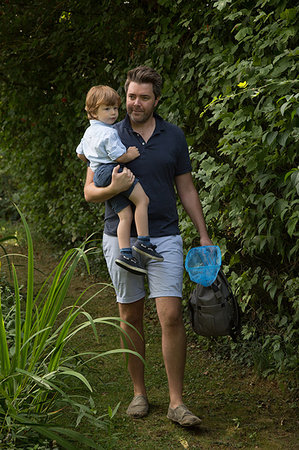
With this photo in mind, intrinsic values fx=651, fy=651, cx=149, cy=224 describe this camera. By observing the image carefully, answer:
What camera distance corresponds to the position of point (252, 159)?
3498 mm

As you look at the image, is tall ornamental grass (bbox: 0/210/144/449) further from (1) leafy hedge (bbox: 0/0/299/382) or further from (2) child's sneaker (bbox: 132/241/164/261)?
(1) leafy hedge (bbox: 0/0/299/382)

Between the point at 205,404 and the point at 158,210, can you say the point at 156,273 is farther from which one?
the point at 205,404

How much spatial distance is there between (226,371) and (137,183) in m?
1.67

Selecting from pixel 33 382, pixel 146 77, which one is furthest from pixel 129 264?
pixel 146 77

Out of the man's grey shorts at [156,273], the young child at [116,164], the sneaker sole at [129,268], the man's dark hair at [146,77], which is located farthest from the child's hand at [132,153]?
the sneaker sole at [129,268]

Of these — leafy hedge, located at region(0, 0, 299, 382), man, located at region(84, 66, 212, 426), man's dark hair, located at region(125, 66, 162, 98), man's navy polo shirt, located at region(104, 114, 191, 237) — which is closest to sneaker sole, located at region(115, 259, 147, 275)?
man, located at region(84, 66, 212, 426)

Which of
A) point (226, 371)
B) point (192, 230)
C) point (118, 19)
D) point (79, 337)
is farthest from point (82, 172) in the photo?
point (226, 371)

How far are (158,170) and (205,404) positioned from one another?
1.43m

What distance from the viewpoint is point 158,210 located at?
11.3ft

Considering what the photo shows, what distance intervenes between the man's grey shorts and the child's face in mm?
635

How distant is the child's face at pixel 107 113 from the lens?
3461 millimetres

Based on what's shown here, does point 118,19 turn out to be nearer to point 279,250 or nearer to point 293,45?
point 293,45

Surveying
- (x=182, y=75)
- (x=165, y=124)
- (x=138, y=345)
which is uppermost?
(x=182, y=75)

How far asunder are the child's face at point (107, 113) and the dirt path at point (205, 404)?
89cm
